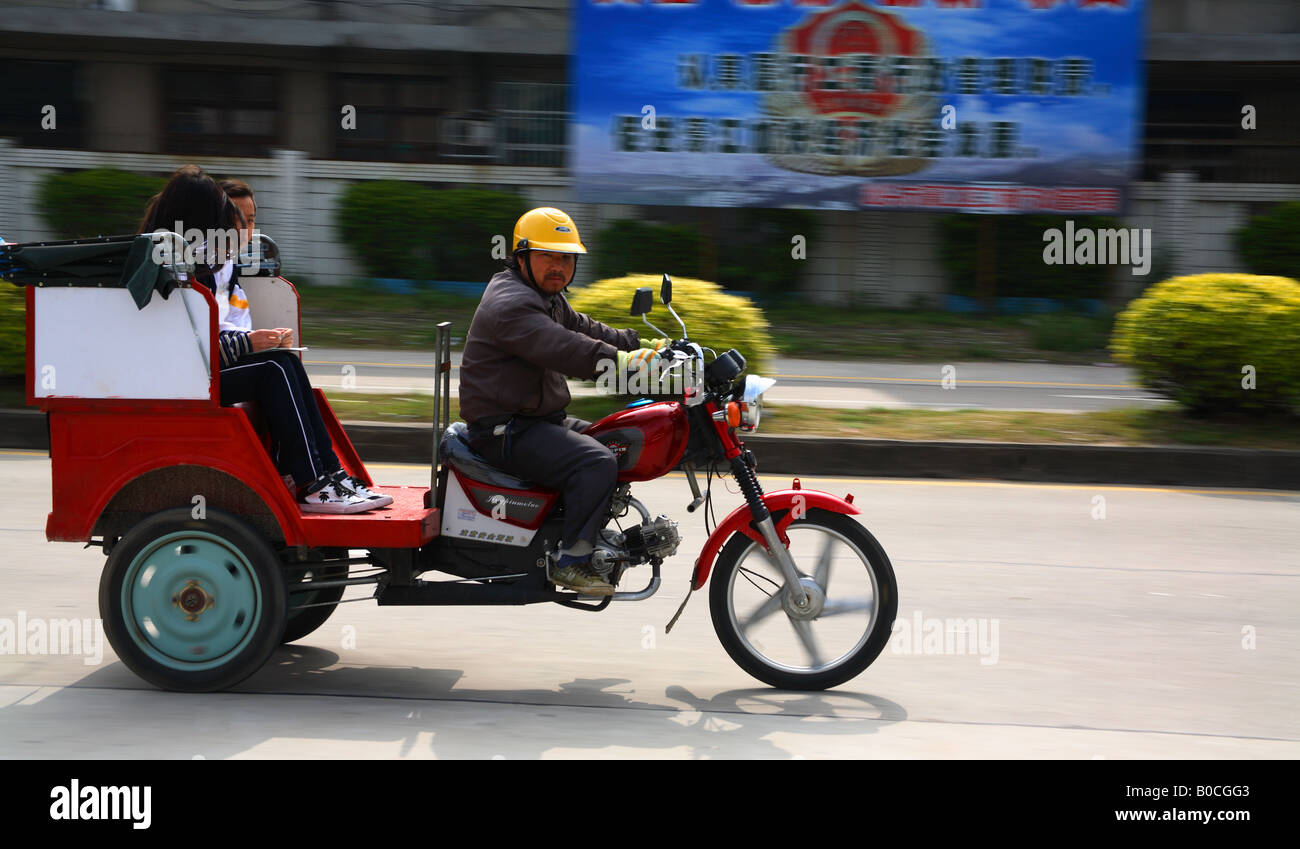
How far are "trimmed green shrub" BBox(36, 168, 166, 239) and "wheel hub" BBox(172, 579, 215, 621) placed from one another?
16.1 m

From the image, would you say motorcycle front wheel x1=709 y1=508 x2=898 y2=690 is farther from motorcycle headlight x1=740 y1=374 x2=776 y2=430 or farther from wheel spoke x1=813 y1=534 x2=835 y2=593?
motorcycle headlight x1=740 y1=374 x2=776 y2=430

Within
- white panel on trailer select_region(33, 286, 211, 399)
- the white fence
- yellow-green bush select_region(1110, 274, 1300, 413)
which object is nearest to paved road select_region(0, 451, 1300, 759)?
white panel on trailer select_region(33, 286, 211, 399)

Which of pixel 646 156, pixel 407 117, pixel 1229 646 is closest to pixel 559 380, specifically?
pixel 1229 646

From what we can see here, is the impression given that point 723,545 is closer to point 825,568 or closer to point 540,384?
point 825,568

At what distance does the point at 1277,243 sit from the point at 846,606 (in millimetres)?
15923

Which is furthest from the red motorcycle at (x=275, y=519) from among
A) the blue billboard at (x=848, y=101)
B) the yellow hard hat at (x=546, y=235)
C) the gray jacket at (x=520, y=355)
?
the blue billboard at (x=848, y=101)

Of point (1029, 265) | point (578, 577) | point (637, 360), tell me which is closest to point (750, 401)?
point (637, 360)

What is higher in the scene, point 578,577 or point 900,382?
point 900,382

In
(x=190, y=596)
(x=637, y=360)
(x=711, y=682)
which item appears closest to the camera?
(x=637, y=360)

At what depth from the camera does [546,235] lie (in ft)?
15.5

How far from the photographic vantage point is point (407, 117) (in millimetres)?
22406

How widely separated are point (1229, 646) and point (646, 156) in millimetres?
13272

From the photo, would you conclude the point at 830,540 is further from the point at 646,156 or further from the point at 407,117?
the point at 407,117

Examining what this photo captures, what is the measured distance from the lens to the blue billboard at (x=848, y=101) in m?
17.5
